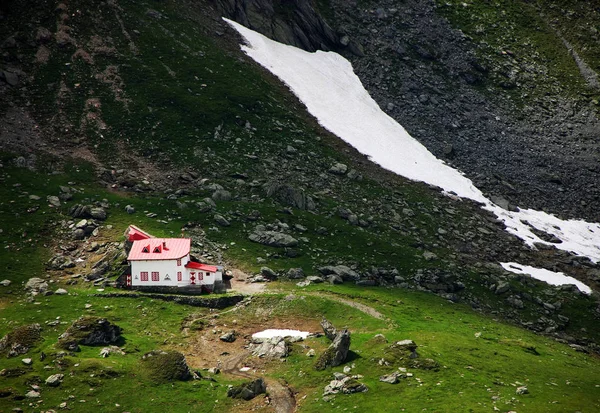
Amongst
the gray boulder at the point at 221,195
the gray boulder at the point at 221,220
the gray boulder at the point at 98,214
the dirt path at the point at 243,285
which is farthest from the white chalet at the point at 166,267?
the gray boulder at the point at 221,195

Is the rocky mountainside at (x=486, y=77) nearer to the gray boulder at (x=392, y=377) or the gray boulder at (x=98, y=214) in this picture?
the gray boulder at (x=392, y=377)

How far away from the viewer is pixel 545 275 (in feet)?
302

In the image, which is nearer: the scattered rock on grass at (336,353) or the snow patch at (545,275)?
the scattered rock on grass at (336,353)

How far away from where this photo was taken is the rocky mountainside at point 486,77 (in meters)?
120

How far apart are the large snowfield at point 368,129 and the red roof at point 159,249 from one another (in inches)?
1901

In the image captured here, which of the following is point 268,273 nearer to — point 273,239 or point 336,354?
point 273,239

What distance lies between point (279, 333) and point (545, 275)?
151 ft

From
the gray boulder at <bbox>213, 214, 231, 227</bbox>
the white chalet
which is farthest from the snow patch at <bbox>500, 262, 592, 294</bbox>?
the white chalet

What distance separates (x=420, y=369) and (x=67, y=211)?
5060 centimetres

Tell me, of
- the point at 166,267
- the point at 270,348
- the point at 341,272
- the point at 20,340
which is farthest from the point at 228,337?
the point at 341,272

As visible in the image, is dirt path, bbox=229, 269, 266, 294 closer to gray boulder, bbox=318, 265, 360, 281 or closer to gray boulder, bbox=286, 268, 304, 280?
gray boulder, bbox=286, 268, 304, 280

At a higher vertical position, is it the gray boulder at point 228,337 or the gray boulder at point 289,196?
the gray boulder at point 289,196

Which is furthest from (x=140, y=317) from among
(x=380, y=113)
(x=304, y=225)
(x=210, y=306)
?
(x=380, y=113)

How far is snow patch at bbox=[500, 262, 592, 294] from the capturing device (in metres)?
90.5
